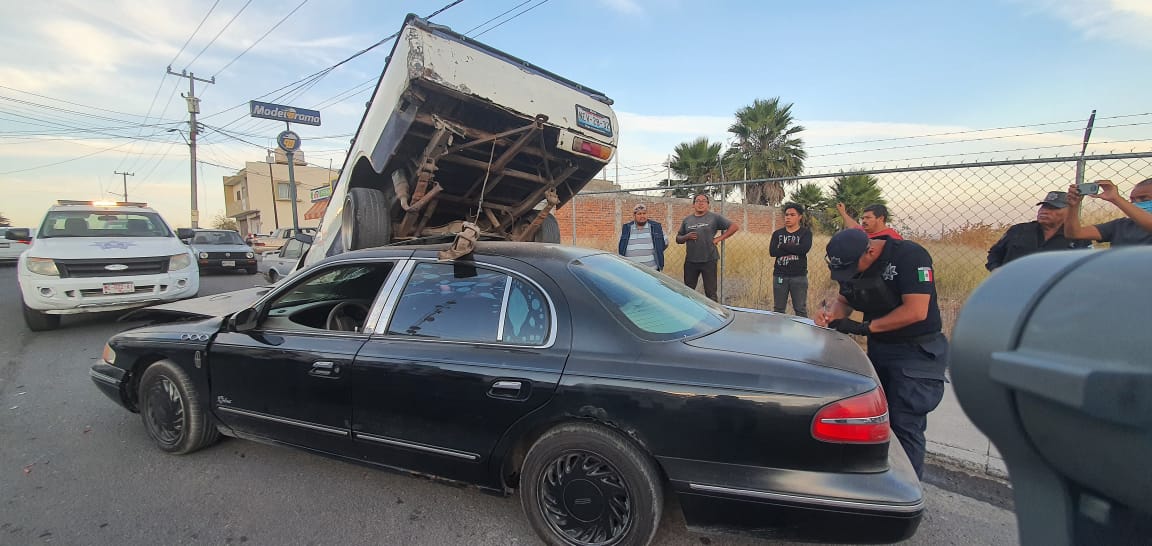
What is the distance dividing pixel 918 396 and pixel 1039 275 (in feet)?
6.90

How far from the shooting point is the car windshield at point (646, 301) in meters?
2.21

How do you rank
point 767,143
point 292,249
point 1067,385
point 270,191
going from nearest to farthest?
point 1067,385
point 292,249
point 767,143
point 270,191

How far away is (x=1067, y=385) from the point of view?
696 millimetres

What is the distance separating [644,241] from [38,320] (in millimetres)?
7786

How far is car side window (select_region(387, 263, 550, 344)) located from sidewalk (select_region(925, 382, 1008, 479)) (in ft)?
8.53

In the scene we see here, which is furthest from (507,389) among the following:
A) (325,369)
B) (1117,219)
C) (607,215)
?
(607,215)

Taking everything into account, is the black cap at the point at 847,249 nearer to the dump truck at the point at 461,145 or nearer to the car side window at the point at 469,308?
the car side window at the point at 469,308

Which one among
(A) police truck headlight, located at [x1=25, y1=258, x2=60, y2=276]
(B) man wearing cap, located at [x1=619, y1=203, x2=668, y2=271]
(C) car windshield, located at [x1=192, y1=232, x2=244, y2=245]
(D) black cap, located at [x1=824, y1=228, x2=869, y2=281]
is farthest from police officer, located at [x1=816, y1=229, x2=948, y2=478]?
(C) car windshield, located at [x1=192, y1=232, x2=244, y2=245]

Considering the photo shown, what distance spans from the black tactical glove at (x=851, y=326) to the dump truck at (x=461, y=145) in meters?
2.40

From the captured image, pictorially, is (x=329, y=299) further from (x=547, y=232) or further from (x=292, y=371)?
(x=547, y=232)

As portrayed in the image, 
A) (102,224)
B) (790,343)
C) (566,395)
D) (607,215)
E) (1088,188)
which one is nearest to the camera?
(566,395)

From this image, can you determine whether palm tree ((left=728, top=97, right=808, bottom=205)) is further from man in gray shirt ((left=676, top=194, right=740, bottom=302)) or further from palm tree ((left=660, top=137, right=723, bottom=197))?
man in gray shirt ((left=676, top=194, right=740, bottom=302))

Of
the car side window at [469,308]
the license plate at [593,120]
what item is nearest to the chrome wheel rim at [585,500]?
the car side window at [469,308]

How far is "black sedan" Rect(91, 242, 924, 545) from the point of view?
5.95 ft
